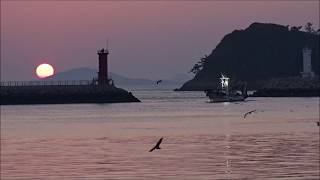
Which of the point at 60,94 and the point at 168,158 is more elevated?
the point at 60,94

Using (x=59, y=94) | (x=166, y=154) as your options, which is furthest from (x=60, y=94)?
(x=166, y=154)

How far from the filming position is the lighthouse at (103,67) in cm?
13700

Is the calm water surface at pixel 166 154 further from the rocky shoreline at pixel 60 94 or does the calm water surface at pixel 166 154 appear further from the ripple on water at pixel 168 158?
the rocky shoreline at pixel 60 94

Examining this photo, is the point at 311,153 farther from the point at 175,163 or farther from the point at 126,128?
the point at 126,128

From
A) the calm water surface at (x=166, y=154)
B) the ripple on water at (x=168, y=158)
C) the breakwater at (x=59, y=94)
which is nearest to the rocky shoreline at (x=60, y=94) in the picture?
the breakwater at (x=59, y=94)

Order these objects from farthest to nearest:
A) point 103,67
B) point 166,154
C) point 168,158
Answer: point 103,67 → point 166,154 → point 168,158

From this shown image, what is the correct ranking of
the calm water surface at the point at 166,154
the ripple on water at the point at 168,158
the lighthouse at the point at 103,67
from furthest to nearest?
the lighthouse at the point at 103,67 → the calm water surface at the point at 166,154 → the ripple on water at the point at 168,158

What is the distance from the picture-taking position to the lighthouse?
13700 centimetres

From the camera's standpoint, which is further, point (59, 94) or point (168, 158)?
point (59, 94)

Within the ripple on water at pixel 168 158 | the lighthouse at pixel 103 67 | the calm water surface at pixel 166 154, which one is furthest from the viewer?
the lighthouse at pixel 103 67

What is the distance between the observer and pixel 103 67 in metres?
137

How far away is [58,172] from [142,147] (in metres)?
13.5

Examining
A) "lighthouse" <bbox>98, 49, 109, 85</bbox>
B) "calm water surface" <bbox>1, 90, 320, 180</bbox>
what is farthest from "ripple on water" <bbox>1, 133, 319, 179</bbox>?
"lighthouse" <bbox>98, 49, 109, 85</bbox>

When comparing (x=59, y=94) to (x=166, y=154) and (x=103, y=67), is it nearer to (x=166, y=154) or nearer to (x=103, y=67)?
(x=103, y=67)
